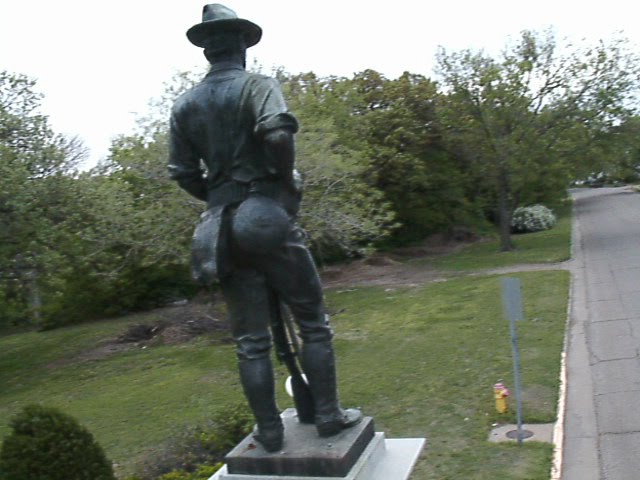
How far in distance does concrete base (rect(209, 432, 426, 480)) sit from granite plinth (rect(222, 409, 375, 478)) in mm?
35

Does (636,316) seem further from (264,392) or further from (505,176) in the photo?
(505,176)

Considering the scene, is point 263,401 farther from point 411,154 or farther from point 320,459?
point 411,154

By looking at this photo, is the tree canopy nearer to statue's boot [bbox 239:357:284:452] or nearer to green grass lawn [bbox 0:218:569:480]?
green grass lawn [bbox 0:218:569:480]

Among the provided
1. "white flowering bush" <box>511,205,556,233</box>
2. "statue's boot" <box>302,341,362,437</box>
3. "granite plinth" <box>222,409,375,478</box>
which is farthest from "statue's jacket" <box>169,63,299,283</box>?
"white flowering bush" <box>511,205,556,233</box>

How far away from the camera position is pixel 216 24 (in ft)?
14.9

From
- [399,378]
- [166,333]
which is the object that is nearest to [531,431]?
[399,378]

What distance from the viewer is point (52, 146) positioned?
14.5 meters

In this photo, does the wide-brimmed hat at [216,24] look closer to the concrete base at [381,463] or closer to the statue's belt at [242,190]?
the statue's belt at [242,190]

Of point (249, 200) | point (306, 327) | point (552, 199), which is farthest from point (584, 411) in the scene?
point (552, 199)

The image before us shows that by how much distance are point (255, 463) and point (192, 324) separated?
12457 mm

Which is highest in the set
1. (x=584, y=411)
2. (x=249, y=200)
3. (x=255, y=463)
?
(x=249, y=200)

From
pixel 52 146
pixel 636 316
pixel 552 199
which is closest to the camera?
pixel 636 316

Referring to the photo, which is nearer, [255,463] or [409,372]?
[255,463]

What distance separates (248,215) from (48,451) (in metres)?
3.00
